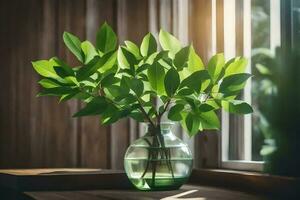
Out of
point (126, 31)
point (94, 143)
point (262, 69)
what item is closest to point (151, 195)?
point (262, 69)

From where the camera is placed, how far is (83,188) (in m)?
1.99

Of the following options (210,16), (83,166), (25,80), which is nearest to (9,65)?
(25,80)

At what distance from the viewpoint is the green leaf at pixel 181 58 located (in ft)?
5.57

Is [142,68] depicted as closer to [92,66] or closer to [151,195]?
[92,66]

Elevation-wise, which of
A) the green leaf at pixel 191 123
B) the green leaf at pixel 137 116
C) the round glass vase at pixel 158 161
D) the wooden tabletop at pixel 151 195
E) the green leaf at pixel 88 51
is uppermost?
the green leaf at pixel 88 51

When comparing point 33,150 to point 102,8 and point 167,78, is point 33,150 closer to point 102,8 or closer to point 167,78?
point 102,8

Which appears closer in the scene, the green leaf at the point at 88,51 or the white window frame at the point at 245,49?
the green leaf at the point at 88,51

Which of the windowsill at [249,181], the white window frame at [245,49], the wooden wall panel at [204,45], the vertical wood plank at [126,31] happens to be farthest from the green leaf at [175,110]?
the vertical wood plank at [126,31]

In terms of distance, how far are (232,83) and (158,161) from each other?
0.30 metres

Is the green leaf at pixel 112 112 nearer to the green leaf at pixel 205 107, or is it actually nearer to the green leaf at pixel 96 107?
the green leaf at pixel 96 107

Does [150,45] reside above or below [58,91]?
above

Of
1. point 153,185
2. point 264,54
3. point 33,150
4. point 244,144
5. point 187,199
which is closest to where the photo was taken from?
point 187,199

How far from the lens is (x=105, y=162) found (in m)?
2.60

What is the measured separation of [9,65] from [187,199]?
1284mm
